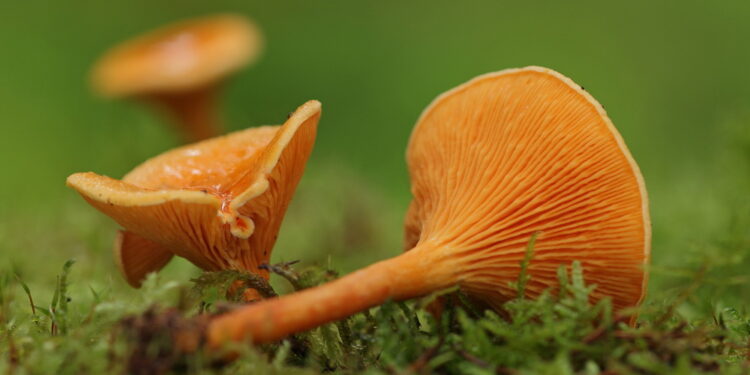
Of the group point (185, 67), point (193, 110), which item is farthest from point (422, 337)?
point (193, 110)

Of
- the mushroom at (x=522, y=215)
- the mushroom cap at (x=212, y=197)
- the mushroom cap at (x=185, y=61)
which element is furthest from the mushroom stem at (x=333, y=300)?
the mushroom cap at (x=185, y=61)

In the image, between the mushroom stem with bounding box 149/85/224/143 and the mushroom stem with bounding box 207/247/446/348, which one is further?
the mushroom stem with bounding box 149/85/224/143

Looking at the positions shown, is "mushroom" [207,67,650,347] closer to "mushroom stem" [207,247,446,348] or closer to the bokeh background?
"mushroom stem" [207,247,446,348]

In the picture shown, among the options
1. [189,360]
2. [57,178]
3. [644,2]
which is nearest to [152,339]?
[189,360]

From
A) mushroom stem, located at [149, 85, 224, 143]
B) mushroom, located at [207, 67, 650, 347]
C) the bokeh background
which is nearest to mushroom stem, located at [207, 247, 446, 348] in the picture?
mushroom, located at [207, 67, 650, 347]

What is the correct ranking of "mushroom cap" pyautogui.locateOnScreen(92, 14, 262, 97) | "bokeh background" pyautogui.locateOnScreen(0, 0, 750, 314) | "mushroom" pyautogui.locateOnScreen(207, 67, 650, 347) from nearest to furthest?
1. "mushroom" pyautogui.locateOnScreen(207, 67, 650, 347)
2. "mushroom cap" pyautogui.locateOnScreen(92, 14, 262, 97)
3. "bokeh background" pyautogui.locateOnScreen(0, 0, 750, 314)
